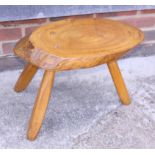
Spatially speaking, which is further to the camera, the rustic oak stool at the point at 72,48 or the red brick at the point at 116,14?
the red brick at the point at 116,14

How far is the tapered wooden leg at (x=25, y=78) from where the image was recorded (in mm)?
1351

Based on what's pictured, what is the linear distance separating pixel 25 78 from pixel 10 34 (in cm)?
21

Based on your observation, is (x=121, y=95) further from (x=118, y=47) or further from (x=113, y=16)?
(x=113, y=16)

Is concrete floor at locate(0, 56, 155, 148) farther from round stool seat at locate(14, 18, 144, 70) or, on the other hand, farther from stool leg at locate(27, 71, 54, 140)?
round stool seat at locate(14, 18, 144, 70)

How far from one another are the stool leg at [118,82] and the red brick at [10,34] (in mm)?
426

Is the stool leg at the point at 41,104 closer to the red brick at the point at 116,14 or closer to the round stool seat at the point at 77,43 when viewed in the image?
the round stool seat at the point at 77,43

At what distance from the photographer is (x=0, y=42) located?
1.47m

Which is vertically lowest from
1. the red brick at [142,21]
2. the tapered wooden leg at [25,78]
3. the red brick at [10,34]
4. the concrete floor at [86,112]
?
the concrete floor at [86,112]

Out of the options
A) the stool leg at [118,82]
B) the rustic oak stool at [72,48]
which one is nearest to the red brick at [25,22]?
the rustic oak stool at [72,48]

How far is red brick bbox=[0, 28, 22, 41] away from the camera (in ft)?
4.74

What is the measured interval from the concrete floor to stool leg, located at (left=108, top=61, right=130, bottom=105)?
3 cm

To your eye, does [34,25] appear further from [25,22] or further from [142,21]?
[142,21]

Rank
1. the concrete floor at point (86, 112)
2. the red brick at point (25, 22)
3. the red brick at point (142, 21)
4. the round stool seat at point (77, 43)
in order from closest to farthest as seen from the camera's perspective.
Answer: the round stool seat at point (77, 43) < the concrete floor at point (86, 112) < the red brick at point (25, 22) < the red brick at point (142, 21)

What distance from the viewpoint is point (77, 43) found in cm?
115
